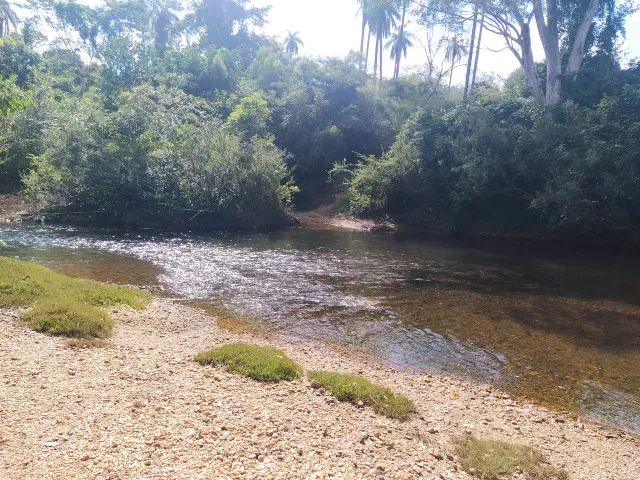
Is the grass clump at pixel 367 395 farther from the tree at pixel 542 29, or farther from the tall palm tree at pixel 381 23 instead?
the tall palm tree at pixel 381 23

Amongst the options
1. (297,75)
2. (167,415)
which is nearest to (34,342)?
(167,415)

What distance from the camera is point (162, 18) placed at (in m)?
67.3

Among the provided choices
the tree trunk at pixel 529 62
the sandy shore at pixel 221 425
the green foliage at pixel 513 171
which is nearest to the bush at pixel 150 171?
the green foliage at pixel 513 171

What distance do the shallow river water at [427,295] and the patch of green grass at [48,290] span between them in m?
2.23

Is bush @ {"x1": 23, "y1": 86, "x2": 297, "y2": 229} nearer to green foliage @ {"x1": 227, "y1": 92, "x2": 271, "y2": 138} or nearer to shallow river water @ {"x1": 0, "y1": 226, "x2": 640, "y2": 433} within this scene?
shallow river water @ {"x1": 0, "y1": 226, "x2": 640, "y2": 433}

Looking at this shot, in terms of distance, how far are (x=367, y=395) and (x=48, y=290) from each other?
8791 mm

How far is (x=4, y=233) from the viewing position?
23391 mm

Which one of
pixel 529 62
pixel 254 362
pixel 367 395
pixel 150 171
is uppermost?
pixel 529 62

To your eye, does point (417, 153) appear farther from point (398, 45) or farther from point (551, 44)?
point (398, 45)

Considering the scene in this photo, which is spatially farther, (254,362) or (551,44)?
(551,44)

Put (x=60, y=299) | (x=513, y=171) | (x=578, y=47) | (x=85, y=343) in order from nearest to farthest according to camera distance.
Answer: (x=85, y=343) < (x=60, y=299) < (x=513, y=171) < (x=578, y=47)

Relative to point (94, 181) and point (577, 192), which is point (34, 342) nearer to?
point (94, 181)

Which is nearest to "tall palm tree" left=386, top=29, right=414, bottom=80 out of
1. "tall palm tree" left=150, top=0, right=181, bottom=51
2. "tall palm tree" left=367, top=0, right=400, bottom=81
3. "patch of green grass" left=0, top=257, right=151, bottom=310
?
"tall palm tree" left=367, top=0, right=400, bottom=81

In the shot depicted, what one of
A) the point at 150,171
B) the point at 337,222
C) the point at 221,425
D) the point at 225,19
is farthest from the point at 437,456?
the point at 225,19
